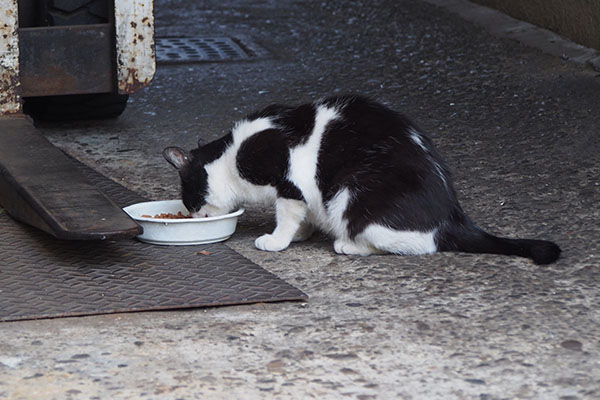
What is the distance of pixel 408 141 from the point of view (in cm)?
345

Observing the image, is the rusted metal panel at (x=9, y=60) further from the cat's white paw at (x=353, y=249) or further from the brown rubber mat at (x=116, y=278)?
the cat's white paw at (x=353, y=249)

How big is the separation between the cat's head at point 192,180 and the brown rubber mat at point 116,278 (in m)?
0.18

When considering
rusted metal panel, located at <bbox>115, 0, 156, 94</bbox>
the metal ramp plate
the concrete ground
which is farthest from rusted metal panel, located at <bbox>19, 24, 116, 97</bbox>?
the metal ramp plate

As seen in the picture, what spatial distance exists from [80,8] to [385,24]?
355cm

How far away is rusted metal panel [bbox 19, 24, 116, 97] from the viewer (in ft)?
16.0

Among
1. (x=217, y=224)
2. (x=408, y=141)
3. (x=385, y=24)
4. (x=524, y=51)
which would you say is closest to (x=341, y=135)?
(x=408, y=141)

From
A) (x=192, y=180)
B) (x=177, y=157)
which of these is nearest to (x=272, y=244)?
(x=192, y=180)

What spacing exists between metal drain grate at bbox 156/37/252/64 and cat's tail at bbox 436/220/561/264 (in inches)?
155

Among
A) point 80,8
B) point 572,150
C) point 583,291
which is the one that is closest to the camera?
point 583,291

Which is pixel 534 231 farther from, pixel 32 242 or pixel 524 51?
pixel 524 51

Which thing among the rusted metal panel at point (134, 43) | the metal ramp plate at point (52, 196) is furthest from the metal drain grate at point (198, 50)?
the metal ramp plate at point (52, 196)

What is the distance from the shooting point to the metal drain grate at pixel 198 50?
7043mm

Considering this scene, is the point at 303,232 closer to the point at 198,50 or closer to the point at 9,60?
the point at 9,60

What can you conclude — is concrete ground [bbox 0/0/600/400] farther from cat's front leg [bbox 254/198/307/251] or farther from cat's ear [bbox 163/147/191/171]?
cat's ear [bbox 163/147/191/171]
